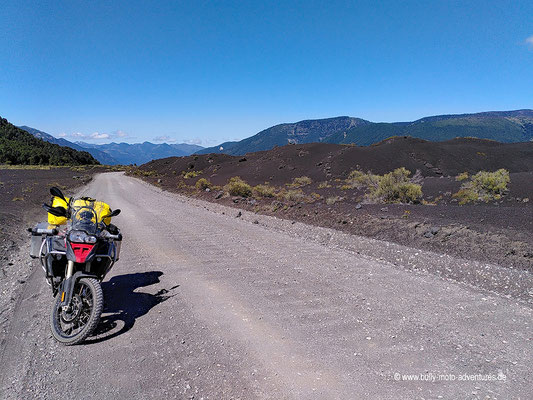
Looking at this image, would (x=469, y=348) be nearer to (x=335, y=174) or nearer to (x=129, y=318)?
(x=129, y=318)

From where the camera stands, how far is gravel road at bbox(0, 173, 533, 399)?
3004 mm

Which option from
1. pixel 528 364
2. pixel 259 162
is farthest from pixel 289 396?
→ pixel 259 162

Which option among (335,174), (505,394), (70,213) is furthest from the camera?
(335,174)

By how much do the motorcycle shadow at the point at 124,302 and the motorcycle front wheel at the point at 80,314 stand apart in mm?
195

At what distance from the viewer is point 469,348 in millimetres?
3619

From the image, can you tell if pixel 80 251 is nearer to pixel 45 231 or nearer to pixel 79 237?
pixel 79 237

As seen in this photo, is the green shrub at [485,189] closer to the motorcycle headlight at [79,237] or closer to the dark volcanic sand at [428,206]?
the dark volcanic sand at [428,206]

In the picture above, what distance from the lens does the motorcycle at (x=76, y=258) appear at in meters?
3.76

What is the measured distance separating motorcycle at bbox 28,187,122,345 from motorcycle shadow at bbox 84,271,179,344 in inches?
12.9

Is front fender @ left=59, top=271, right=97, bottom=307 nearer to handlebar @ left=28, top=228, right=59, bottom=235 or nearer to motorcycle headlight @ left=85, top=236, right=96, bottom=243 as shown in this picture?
motorcycle headlight @ left=85, top=236, right=96, bottom=243

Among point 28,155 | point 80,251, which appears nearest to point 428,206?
point 80,251

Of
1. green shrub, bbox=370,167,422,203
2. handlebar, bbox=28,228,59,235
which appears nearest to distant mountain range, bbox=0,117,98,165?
green shrub, bbox=370,167,422,203

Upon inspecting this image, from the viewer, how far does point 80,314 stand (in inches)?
150

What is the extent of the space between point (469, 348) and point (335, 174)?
106 ft
